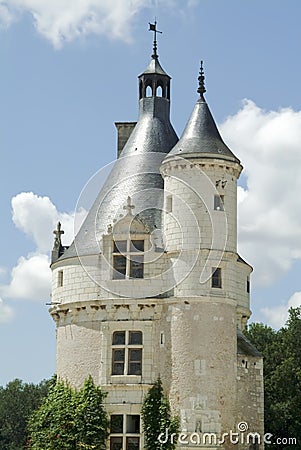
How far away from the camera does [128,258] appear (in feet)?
121

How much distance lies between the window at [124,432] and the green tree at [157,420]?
74 cm

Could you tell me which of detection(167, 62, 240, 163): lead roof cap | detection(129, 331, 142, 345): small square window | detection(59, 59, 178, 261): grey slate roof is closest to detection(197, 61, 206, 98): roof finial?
detection(167, 62, 240, 163): lead roof cap

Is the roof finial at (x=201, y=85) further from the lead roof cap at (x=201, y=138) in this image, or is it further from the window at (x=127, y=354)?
the window at (x=127, y=354)

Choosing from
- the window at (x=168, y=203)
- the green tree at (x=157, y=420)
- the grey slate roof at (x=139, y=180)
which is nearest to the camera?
the green tree at (x=157, y=420)

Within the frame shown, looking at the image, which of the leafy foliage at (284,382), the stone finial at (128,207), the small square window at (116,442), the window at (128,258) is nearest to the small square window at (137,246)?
the window at (128,258)

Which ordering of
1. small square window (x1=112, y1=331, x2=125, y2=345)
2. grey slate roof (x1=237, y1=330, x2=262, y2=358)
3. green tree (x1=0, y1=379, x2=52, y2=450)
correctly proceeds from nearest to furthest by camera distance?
small square window (x1=112, y1=331, x2=125, y2=345)
grey slate roof (x1=237, y1=330, x2=262, y2=358)
green tree (x1=0, y1=379, x2=52, y2=450)

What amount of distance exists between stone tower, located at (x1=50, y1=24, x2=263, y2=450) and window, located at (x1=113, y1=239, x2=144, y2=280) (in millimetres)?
41

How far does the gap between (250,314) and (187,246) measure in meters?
5.64

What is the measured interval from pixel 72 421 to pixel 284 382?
1555cm

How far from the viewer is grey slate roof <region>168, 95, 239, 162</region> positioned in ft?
120

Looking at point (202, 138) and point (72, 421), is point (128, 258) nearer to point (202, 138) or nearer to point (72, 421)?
point (202, 138)

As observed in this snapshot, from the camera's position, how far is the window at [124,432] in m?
35.4

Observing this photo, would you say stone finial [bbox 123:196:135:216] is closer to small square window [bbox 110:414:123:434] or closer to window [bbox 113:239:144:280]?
window [bbox 113:239:144:280]

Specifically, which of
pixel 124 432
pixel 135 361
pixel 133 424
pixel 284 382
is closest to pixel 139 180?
pixel 135 361
